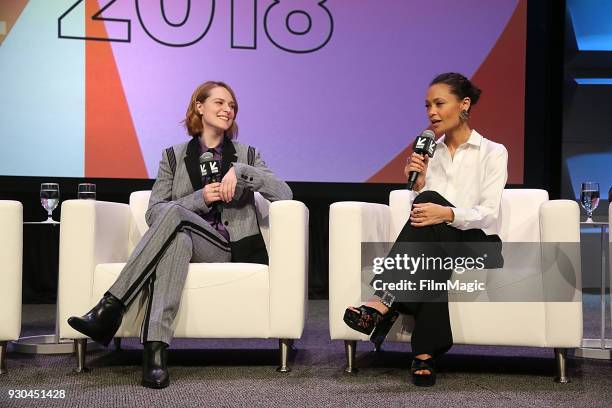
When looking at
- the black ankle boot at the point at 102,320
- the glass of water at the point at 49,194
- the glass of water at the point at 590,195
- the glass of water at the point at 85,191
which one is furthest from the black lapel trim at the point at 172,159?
the glass of water at the point at 590,195

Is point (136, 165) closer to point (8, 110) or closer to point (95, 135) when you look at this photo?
point (95, 135)

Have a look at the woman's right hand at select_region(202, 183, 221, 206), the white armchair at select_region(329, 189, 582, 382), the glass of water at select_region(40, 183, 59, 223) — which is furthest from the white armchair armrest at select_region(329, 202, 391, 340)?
the glass of water at select_region(40, 183, 59, 223)

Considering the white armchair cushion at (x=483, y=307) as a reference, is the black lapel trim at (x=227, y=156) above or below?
above

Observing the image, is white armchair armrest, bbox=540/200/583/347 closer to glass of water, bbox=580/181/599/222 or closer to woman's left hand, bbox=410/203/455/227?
woman's left hand, bbox=410/203/455/227

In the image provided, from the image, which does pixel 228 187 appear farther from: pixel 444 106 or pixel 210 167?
pixel 444 106

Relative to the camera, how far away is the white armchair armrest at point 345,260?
9.07ft

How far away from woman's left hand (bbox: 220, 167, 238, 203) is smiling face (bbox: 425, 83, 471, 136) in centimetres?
79

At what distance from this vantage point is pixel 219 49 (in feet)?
16.6

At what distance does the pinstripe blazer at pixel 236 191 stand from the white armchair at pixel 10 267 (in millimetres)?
528

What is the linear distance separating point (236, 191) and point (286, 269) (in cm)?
45

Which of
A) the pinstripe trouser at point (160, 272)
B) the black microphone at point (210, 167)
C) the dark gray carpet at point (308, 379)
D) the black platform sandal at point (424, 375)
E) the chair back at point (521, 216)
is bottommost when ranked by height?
the dark gray carpet at point (308, 379)

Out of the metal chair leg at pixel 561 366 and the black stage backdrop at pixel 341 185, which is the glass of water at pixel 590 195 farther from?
the black stage backdrop at pixel 341 185

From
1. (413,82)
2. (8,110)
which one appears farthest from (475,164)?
(8,110)

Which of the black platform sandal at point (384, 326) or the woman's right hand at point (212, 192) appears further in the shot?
the woman's right hand at point (212, 192)
